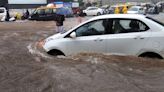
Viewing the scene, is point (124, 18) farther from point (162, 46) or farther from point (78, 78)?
point (78, 78)

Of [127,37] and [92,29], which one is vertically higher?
[92,29]

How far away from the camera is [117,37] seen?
408 inches

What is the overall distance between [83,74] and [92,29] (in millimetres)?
2217

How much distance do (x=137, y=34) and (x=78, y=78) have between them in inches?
94.7

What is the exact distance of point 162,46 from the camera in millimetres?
9859

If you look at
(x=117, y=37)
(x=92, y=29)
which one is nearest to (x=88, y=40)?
(x=92, y=29)

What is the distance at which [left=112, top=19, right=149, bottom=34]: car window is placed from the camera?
1026 centimetres

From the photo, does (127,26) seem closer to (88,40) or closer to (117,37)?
(117,37)

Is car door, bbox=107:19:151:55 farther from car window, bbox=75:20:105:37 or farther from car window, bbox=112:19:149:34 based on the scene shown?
car window, bbox=75:20:105:37

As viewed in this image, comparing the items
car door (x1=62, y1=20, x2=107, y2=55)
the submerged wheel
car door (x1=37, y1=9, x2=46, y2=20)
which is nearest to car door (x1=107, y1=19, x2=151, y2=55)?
car door (x1=62, y1=20, x2=107, y2=55)

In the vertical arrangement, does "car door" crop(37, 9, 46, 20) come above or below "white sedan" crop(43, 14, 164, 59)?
below

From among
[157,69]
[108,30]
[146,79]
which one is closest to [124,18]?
[108,30]

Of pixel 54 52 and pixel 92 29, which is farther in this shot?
pixel 54 52

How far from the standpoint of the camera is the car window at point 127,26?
33.7 feet
